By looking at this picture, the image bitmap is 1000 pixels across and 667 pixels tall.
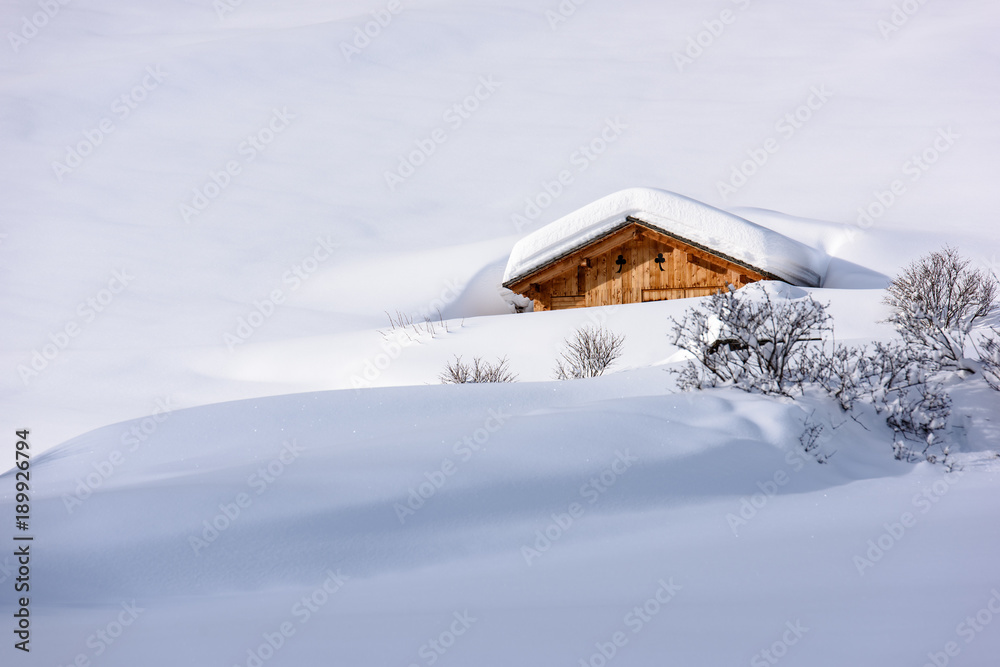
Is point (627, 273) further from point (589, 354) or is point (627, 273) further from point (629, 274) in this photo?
point (589, 354)

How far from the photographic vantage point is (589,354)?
11742mm

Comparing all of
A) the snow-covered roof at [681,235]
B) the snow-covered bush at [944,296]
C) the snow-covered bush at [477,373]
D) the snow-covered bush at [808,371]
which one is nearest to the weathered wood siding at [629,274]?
the snow-covered roof at [681,235]

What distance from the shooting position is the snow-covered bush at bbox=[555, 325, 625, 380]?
1170 centimetres

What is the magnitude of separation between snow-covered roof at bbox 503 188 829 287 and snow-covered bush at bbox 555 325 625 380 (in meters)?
3.92

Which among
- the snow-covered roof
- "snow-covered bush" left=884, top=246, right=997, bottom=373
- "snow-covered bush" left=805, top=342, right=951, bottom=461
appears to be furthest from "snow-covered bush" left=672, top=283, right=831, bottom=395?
the snow-covered roof

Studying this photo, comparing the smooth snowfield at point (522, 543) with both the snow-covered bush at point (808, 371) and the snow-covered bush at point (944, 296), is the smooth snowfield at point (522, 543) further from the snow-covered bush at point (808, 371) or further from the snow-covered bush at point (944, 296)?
the snow-covered bush at point (944, 296)

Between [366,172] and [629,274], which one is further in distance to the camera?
[366,172]

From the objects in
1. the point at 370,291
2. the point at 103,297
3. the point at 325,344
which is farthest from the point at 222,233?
the point at 325,344

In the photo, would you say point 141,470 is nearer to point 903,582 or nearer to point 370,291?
point 903,582

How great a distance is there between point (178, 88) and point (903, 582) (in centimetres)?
7464

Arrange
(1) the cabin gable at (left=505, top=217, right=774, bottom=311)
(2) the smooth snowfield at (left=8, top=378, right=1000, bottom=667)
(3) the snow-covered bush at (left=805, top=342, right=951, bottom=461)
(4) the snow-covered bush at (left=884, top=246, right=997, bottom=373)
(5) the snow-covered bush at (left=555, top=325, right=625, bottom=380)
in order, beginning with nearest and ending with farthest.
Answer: (2) the smooth snowfield at (left=8, top=378, right=1000, bottom=667) < (3) the snow-covered bush at (left=805, top=342, right=951, bottom=461) < (4) the snow-covered bush at (left=884, top=246, right=997, bottom=373) < (5) the snow-covered bush at (left=555, top=325, right=625, bottom=380) < (1) the cabin gable at (left=505, top=217, right=774, bottom=311)

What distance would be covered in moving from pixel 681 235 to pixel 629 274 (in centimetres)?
170

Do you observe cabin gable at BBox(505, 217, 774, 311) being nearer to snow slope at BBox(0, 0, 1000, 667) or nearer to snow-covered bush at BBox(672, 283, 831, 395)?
snow slope at BBox(0, 0, 1000, 667)

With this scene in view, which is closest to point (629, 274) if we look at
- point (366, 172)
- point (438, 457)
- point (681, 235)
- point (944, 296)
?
point (681, 235)
